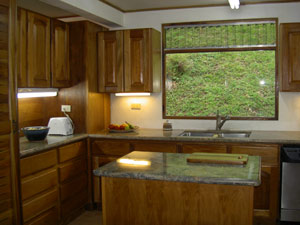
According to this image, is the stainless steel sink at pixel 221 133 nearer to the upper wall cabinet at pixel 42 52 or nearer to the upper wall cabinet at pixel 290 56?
the upper wall cabinet at pixel 290 56

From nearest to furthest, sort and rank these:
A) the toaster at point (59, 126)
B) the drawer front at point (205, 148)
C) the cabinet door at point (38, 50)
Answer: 1. the cabinet door at point (38, 50)
2. the drawer front at point (205, 148)
3. the toaster at point (59, 126)

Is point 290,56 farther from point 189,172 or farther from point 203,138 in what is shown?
point 189,172

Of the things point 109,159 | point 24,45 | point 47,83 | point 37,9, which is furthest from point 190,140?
point 37,9

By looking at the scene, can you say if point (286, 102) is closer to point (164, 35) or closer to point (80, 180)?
point (164, 35)

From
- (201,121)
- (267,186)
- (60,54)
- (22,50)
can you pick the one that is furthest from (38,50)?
(267,186)

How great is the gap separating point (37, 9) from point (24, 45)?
3.78ft

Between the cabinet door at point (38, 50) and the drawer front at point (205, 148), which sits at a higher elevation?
the cabinet door at point (38, 50)

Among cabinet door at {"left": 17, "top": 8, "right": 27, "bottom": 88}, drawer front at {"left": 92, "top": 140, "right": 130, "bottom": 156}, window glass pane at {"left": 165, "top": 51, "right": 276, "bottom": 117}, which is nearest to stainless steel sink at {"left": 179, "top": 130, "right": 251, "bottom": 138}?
window glass pane at {"left": 165, "top": 51, "right": 276, "bottom": 117}

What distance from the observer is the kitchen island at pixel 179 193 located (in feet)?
7.39

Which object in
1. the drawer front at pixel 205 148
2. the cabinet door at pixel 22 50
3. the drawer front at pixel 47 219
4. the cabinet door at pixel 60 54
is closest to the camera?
the drawer front at pixel 47 219

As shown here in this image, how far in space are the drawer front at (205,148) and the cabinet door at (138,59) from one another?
2.97ft

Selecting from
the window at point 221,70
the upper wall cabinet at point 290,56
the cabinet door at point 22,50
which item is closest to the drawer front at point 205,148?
the window at point 221,70

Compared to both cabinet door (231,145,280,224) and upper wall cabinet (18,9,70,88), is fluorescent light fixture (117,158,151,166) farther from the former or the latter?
cabinet door (231,145,280,224)

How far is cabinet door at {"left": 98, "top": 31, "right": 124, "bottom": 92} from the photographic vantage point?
4637 mm
